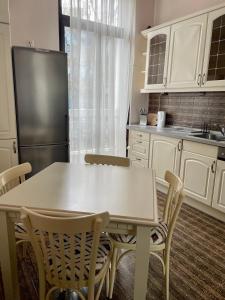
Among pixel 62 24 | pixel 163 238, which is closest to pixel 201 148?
pixel 163 238

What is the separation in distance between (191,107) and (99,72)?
4.77ft

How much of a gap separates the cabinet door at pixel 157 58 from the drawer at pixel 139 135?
73 cm

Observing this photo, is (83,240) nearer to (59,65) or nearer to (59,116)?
(59,116)

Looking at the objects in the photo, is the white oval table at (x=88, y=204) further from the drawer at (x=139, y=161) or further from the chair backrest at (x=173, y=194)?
the drawer at (x=139, y=161)

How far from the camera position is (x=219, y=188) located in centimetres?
249

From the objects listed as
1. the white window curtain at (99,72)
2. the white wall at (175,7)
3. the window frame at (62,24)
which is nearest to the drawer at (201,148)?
the white window curtain at (99,72)

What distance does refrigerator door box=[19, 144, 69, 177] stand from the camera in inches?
107

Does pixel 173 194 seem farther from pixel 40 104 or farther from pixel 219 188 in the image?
pixel 40 104

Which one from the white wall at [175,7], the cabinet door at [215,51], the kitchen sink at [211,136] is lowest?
the kitchen sink at [211,136]

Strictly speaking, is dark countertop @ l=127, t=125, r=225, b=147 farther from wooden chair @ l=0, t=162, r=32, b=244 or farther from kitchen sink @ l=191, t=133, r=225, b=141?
wooden chair @ l=0, t=162, r=32, b=244

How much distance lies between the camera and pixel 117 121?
377 centimetres

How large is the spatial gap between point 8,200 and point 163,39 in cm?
308

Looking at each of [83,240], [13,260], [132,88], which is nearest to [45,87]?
[132,88]

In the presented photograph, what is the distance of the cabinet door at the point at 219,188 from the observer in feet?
8.01
